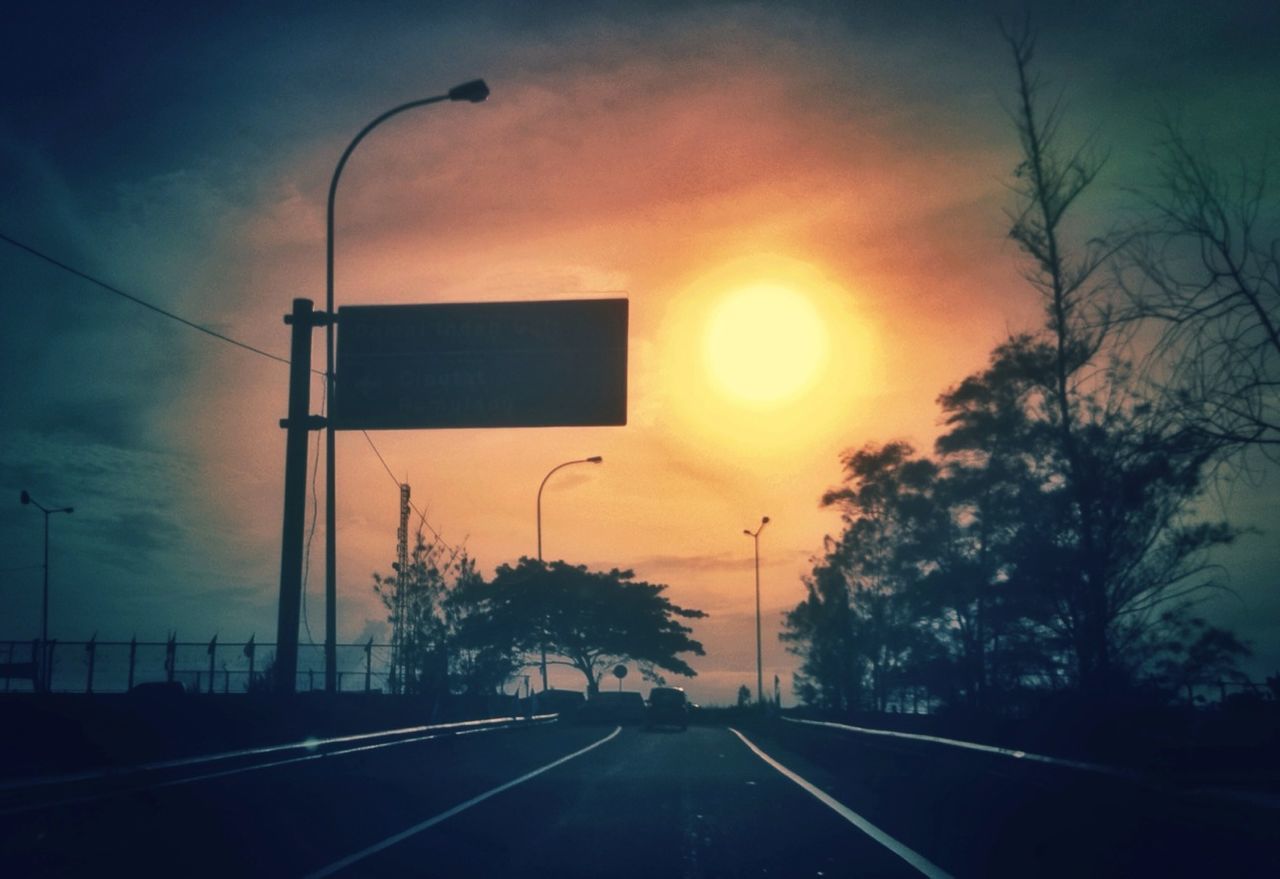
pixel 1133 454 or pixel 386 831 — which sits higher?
pixel 1133 454

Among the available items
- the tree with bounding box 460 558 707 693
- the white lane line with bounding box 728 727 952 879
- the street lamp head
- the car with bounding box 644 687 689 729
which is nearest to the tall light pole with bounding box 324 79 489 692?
the street lamp head

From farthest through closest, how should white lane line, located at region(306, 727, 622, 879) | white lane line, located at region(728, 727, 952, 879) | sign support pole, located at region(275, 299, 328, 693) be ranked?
sign support pole, located at region(275, 299, 328, 693)
white lane line, located at region(728, 727, 952, 879)
white lane line, located at region(306, 727, 622, 879)

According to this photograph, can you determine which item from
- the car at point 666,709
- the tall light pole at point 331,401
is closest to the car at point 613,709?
the car at point 666,709

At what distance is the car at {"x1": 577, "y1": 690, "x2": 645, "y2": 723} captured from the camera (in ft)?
192

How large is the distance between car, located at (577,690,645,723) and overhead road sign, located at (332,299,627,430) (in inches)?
1534

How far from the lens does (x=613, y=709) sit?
2318 inches

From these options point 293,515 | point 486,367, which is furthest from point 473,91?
point 293,515

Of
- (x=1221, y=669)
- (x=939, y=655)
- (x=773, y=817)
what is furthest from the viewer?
(x=939, y=655)

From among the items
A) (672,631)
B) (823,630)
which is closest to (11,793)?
(823,630)

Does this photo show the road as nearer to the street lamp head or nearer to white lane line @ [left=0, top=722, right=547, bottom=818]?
white lane line @ [left=0, top=722, right=547, bottom=818]

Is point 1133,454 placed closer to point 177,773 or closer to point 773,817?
point 773,817

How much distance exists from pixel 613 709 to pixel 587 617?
81.0 ft

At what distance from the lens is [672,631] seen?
85750 millimetres

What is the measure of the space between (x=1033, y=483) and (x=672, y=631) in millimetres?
47820
